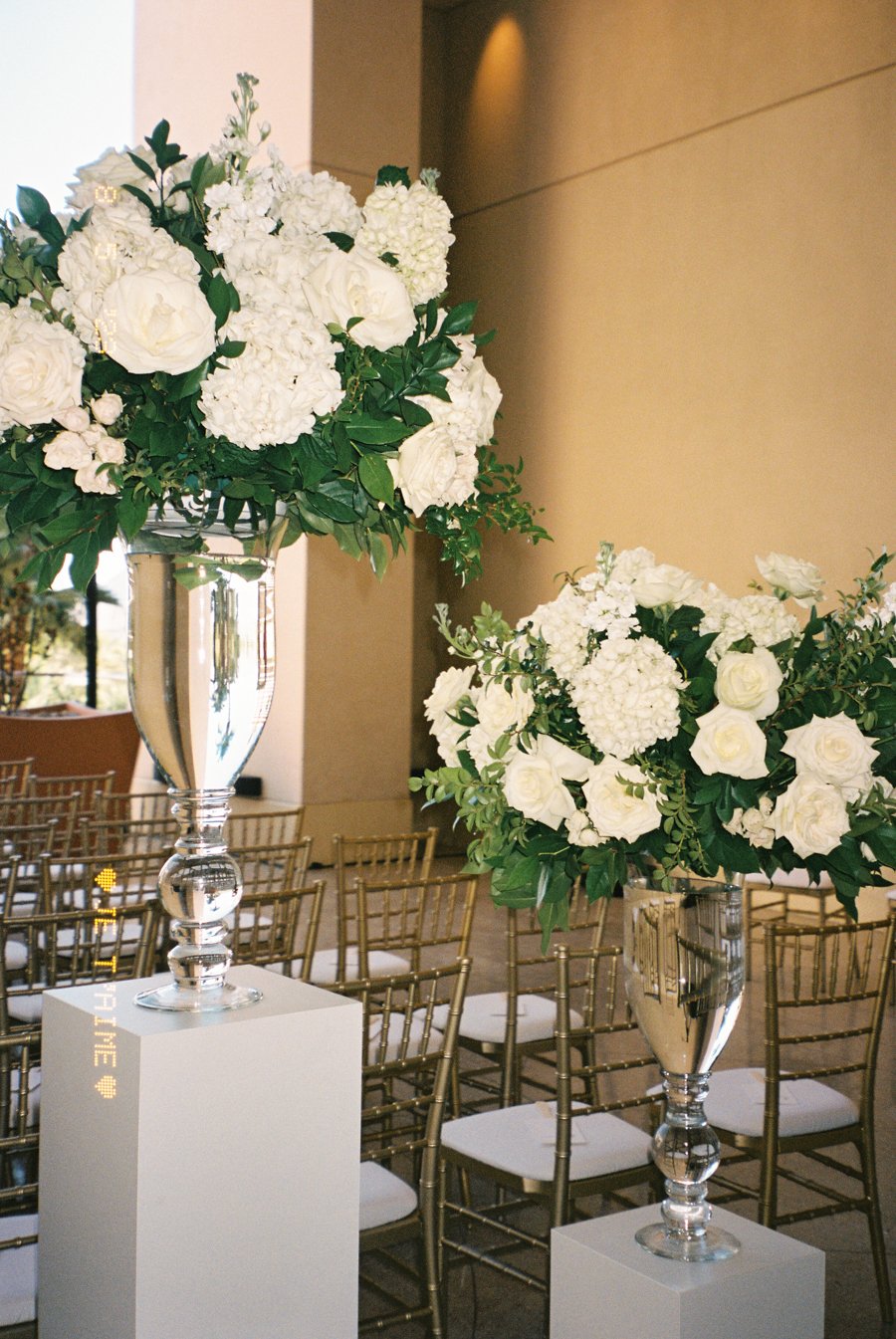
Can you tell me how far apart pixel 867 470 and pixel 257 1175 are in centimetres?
673

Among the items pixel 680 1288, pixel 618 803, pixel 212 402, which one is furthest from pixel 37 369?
pixel 680 1288

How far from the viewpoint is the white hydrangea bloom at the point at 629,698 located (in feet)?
4.47

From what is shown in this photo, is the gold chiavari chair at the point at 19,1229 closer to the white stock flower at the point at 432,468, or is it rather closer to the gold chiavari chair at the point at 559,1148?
the gold chiavari chair at the point at 559,1148

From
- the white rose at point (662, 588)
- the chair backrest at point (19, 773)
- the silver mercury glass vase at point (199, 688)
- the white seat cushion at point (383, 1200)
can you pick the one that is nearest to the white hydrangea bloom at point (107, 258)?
the silver mercury glass vase at point (199, 688)

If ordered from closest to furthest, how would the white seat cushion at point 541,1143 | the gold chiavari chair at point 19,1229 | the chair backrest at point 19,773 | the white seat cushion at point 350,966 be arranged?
the gold chiavari chair at point 19,1229 < the white seat cushion at point 541,1143 < the white seat cushion at point 350,966 < the chair backrest at point 19,773

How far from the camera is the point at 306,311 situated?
139 cm

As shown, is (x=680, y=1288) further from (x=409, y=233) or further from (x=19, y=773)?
(x=19, y=773)

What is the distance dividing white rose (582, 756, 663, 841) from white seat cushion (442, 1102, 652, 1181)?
4.78 ft

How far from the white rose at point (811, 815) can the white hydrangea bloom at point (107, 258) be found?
32.1 inches

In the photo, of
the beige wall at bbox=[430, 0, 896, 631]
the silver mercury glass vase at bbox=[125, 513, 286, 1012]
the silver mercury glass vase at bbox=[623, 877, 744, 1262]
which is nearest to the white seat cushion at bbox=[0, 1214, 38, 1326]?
the silver mercury glass vase at bbox=[125, 513, 286, 1012]

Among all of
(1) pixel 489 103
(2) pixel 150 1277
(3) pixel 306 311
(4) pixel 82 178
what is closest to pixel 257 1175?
(2) pixel 150 1277

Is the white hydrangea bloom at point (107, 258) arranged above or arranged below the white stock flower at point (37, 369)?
above

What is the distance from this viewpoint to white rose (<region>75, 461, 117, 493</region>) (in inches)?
54.7

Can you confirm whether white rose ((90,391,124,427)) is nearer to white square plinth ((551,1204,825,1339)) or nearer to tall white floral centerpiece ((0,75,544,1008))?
tall white floral centerpiece ((0,75,544,1008))
